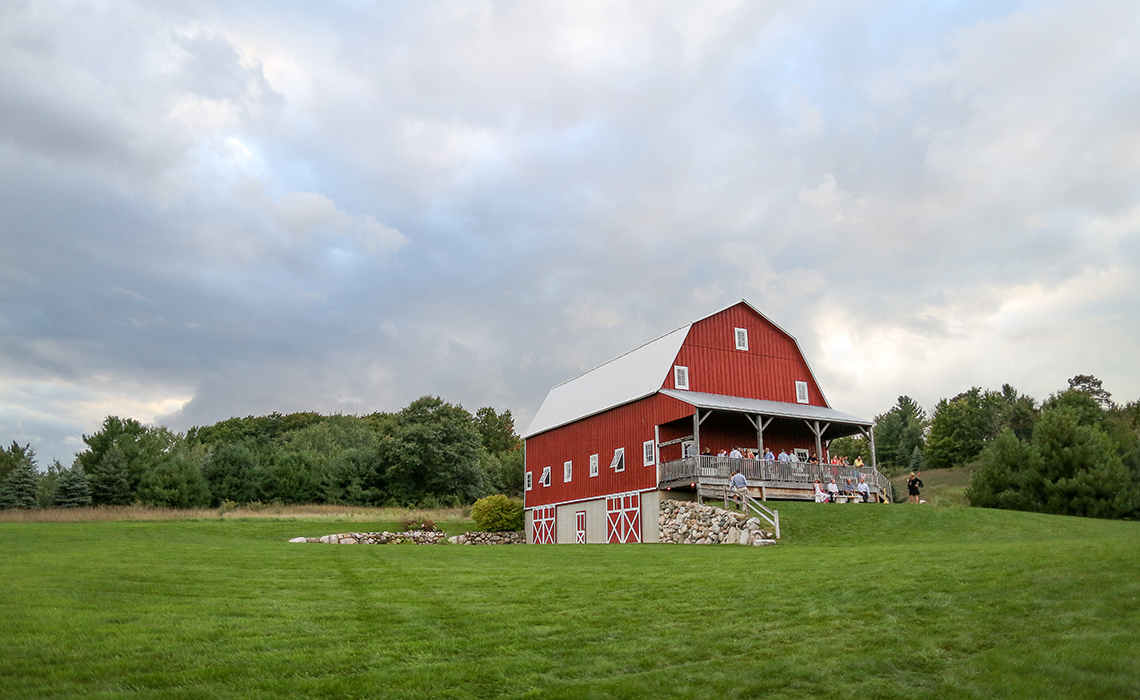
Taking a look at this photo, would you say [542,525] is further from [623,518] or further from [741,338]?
[741,338]

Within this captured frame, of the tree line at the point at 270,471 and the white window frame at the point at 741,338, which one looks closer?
the white window frame at the point at 741,338

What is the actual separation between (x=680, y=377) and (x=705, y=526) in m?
7.88

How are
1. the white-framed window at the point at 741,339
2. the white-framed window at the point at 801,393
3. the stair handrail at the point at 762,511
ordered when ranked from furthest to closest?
the white-framed window at the point at 801,393 < the white-framed window at the point at 741,339 < the stair handrail at the point at 762,511

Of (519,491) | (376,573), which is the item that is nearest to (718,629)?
(376,573)

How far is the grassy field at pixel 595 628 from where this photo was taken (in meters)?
6.82

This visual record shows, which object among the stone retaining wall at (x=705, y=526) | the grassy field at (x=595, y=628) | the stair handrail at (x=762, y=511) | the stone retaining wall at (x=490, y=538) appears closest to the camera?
the grassy field at (x=595, y=628)

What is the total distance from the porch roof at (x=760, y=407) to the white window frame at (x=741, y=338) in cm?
230

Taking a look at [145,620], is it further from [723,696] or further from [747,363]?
[747,363]

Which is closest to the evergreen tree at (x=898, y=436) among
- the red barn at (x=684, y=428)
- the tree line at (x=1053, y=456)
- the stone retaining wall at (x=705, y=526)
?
the tree line at (x=1053, y=456)

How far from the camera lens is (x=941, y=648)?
7809mm

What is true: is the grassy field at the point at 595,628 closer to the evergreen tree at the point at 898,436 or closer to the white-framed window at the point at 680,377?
the white-framed window at the point at 680,377

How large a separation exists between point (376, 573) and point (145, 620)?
17.5ft

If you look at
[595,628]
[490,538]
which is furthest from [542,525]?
[595,628]

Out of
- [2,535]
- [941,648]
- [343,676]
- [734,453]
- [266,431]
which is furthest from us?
[266,431]
